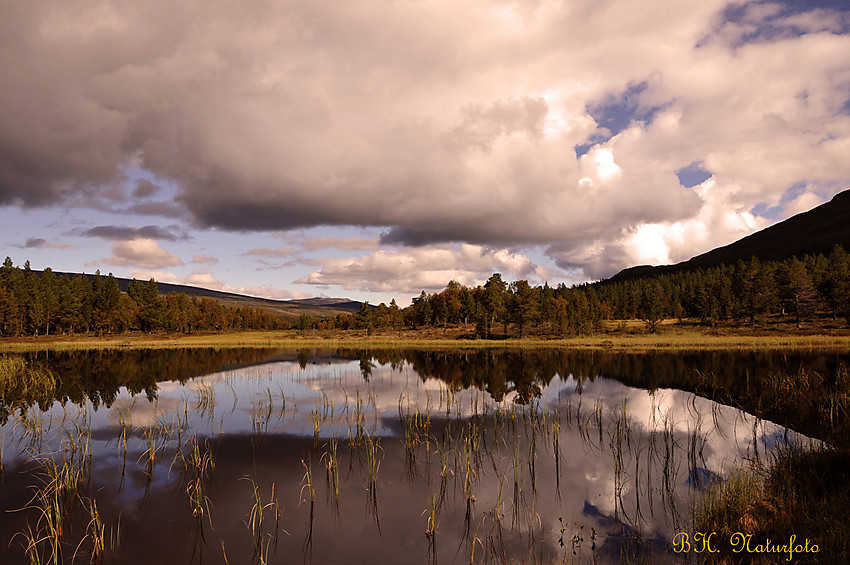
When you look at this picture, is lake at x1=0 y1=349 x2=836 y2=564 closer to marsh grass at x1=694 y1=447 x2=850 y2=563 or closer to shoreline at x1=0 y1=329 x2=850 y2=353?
marsh grass at x1=694 y1=447 x2=850 y2=563

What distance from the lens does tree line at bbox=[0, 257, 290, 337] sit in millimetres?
123750

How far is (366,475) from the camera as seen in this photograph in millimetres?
16828

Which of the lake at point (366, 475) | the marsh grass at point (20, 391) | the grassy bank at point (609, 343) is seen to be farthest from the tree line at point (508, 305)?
the marsh grass at point (20, 391)

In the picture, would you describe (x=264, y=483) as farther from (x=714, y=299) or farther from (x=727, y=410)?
(x=714, y=299)

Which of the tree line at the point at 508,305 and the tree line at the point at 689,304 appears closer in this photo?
the tree line at the point at 689,304

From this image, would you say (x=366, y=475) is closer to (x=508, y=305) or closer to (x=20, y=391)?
(x=20, y=391)

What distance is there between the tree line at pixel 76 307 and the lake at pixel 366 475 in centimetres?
12467

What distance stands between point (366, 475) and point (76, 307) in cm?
16016

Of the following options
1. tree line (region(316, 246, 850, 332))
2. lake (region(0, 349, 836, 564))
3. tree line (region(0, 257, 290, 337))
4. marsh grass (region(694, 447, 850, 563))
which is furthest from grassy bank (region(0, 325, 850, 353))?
marsh grass (region(694, 447, 850, 563))

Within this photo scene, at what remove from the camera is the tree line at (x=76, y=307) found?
124 metres

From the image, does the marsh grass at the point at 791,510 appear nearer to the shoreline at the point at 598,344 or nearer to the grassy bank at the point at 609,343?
the shoreline at the point at 598,344

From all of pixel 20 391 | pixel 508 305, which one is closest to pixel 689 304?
pixel 508 305

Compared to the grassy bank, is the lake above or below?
above

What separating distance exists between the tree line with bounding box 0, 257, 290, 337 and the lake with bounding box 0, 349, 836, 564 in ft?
409
